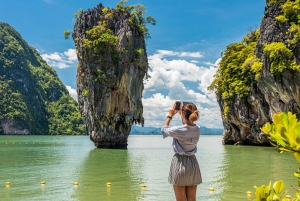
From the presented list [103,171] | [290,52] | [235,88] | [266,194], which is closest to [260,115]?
[235,88]

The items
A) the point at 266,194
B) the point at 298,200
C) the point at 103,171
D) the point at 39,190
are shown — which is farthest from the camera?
the point at 103,171

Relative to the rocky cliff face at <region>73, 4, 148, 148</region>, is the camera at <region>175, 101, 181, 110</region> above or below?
below

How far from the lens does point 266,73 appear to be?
25.5 meters

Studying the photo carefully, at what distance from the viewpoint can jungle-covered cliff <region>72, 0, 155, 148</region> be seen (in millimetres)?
32094

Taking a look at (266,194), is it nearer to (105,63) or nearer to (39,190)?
(39,190)

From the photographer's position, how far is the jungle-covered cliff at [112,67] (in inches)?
1264

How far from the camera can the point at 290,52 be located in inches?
918

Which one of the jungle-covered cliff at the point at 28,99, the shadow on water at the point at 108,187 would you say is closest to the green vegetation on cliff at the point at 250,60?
the shadow on water at the point at 108,187

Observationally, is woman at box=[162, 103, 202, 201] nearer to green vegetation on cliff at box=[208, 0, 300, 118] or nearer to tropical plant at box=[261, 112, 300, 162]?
tropical plant at box=[261, 112, 300, 162]

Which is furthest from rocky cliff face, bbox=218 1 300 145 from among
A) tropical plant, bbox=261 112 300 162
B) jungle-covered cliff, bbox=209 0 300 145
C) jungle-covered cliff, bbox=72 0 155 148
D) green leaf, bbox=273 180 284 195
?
tropical plant, bbox=261 112 300 162

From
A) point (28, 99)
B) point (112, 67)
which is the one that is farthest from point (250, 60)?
point (28, 99)

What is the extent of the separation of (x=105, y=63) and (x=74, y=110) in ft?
315

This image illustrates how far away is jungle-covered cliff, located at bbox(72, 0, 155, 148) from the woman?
28031mm

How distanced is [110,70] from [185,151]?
28464mm
